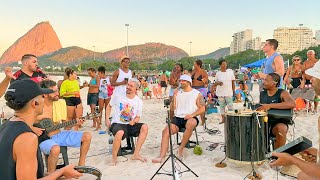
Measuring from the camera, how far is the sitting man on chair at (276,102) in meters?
5.05

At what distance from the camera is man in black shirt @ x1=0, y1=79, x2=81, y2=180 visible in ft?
6.69

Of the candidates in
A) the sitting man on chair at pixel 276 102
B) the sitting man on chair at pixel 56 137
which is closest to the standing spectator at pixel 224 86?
the sitting man on chair at pixel 276 102

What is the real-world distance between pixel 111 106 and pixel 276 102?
10.6ft

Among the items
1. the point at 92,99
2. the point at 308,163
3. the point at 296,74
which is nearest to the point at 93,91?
the point at 92,99

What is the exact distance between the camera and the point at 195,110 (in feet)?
19.5

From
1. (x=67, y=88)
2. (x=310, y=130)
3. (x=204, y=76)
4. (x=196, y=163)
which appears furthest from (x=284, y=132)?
(x=67, y=88)

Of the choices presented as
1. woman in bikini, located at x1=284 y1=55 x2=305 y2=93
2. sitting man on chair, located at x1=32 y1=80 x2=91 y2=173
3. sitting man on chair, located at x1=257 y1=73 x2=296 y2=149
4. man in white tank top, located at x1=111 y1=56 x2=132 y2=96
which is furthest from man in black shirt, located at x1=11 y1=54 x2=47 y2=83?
woman in bikini, located at x1=284 y1=55 x2=305 y2=93

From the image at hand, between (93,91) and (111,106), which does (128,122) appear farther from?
(93,91)

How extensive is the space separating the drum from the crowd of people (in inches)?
19.4

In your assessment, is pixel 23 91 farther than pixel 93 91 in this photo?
No

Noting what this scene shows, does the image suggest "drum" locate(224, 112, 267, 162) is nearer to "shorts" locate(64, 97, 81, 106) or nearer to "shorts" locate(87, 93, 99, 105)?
"shorts" locate(64, 97, 81, 106)

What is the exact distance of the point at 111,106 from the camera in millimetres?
6375

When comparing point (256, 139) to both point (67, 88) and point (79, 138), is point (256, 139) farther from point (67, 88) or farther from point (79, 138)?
A: point (67, 88)

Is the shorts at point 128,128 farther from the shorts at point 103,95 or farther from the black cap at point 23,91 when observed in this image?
the black cap at point 23,91
